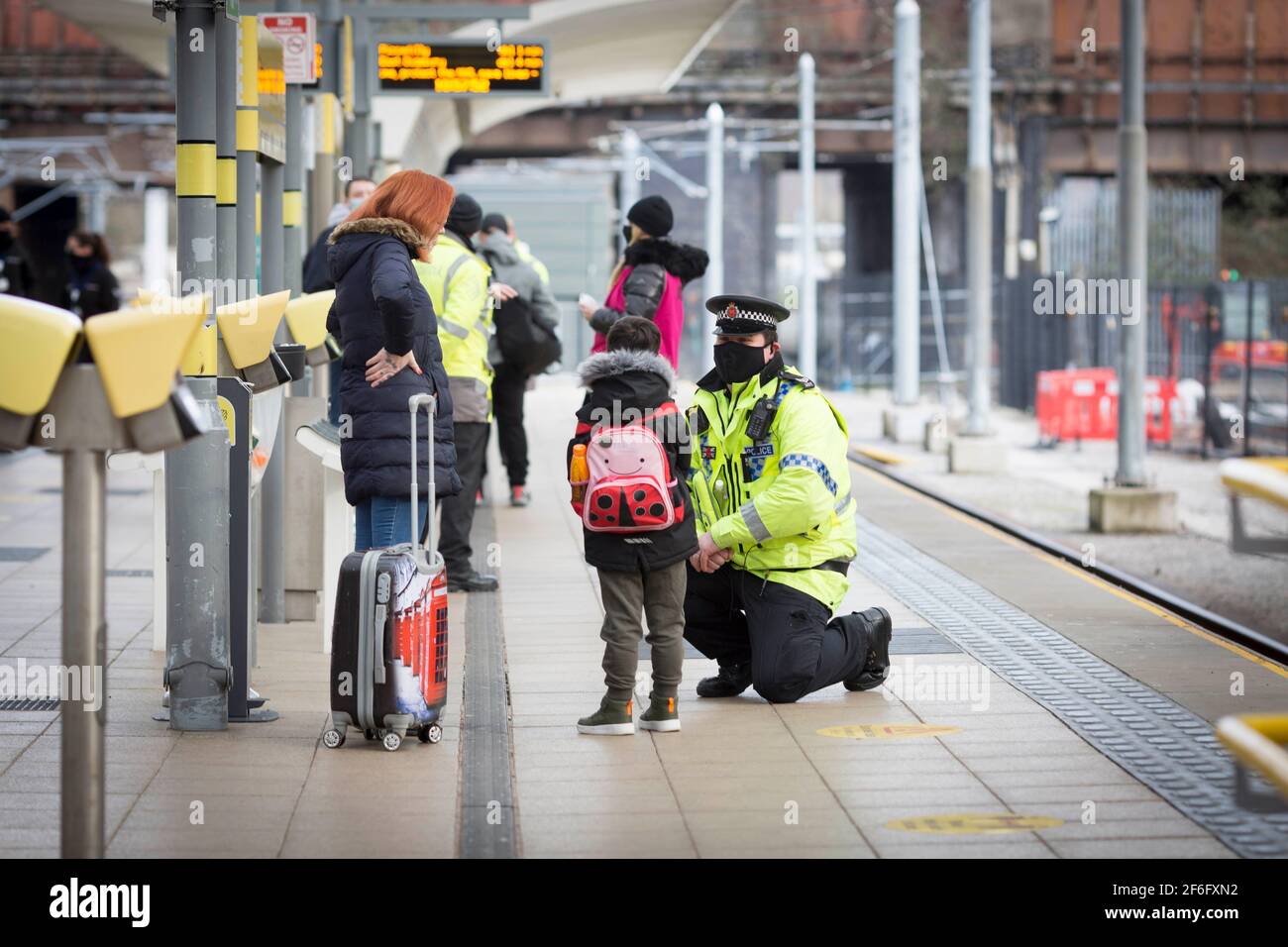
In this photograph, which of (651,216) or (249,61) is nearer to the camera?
(249,61)

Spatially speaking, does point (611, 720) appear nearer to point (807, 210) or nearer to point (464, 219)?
point (464, 219)

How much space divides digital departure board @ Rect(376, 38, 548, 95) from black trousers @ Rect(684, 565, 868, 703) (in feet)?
32.1

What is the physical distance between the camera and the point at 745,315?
740 cm

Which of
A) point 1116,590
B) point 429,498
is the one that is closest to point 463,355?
point 429,498

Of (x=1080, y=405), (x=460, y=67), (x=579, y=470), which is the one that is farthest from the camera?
(x=1080, y=405)

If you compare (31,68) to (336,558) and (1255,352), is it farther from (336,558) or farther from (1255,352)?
(336,558)

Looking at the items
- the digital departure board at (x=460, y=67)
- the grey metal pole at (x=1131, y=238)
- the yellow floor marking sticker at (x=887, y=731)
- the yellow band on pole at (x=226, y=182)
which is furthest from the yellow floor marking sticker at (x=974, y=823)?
the digital departure board at (x=460, y=67)

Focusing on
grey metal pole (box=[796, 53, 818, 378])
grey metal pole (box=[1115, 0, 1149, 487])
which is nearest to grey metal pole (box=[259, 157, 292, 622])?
grey metal pole (box=[1115, 0, 1149, 487])

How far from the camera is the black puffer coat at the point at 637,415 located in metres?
6.85

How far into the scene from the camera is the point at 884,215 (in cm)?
5494

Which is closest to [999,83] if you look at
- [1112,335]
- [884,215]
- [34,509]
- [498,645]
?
[1112,335]

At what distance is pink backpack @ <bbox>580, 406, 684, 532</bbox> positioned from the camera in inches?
265

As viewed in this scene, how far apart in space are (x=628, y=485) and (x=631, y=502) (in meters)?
0.06
